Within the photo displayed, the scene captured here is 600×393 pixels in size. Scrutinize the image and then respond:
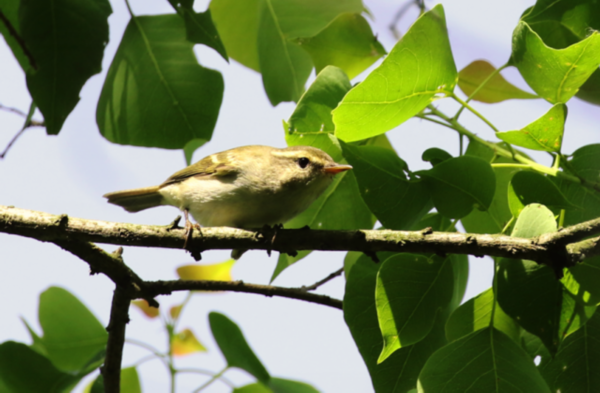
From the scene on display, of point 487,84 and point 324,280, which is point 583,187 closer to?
point 487,84

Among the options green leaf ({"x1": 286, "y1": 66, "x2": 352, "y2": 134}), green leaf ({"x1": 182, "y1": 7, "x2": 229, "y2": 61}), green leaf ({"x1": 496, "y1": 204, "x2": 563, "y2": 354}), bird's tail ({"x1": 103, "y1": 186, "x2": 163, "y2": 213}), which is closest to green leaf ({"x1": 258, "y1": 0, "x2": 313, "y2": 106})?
green leaf ({"x1": 182, "y1": 7, "x2": 229, "y2": 61})

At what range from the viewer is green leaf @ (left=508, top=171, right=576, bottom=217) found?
6.26 ft

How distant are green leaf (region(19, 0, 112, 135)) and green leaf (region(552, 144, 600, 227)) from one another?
2.26 meters

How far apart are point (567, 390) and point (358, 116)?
142 centimetres

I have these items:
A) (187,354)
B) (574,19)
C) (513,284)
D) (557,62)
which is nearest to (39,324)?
(187,354)

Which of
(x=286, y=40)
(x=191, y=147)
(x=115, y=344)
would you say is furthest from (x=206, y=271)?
(x=286, y=40)

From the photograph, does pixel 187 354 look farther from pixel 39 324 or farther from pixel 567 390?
pixel 567 390

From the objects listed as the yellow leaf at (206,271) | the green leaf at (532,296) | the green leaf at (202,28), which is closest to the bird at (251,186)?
the yellow leaf at (206,271)

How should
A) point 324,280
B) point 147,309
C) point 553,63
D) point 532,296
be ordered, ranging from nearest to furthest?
point 553,63 < point 532,296 < point 324,280 < point 147,309

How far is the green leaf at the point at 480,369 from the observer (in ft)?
6.36

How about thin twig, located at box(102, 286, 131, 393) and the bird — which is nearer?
thin twig, located at box(102, 286, 131, 393)

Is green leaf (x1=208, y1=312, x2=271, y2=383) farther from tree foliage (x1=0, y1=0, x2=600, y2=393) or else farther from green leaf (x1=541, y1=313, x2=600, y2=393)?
green leaf (x1=541, y1=313, x2=600, y2=393)

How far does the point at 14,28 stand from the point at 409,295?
2298mm

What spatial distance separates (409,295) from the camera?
81.4 inches
